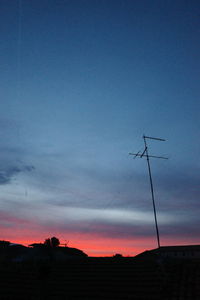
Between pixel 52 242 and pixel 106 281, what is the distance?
3217 cm

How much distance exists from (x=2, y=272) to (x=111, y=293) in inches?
559

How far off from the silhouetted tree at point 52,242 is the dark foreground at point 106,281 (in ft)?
79.2

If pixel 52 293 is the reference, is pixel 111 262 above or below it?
above

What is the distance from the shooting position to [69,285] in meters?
21.3

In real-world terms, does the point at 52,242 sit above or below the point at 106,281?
above

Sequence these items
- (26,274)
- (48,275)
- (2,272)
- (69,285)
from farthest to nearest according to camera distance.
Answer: (2,272)
(26,274)
(48,275)
(69,285)

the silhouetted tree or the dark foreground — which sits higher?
the silhouetted tree

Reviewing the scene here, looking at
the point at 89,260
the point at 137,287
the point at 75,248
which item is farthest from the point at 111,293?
the point at 75,248

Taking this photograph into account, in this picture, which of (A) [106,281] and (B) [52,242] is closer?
(A) [106,281]

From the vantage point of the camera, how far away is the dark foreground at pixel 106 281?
18.6m

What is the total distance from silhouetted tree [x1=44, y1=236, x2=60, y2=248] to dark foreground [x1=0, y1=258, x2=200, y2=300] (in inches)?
951

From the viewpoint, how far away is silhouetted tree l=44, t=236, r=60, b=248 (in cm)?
4956

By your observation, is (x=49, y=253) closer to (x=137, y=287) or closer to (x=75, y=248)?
(x=75, y=248)

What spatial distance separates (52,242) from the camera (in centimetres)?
5034
